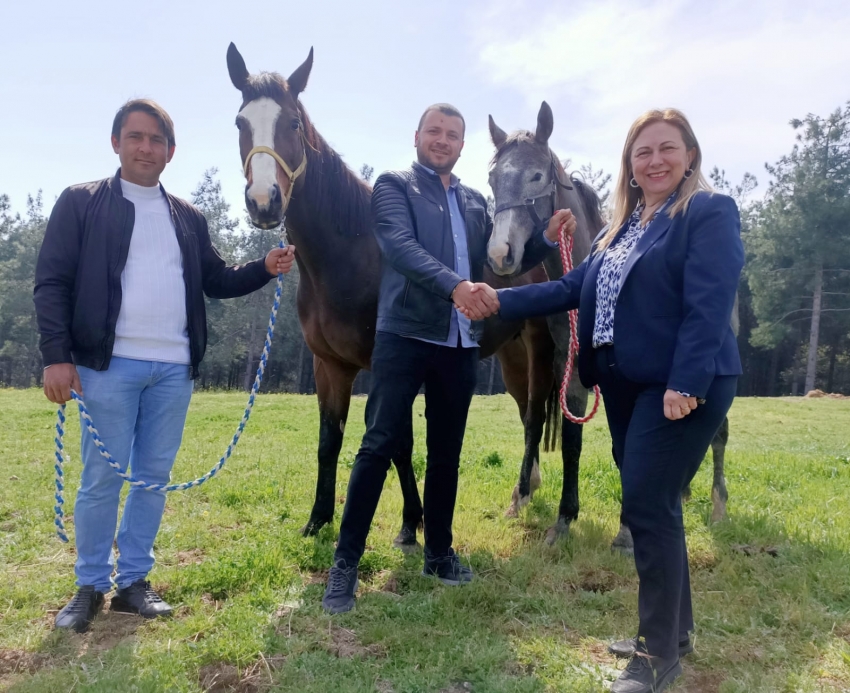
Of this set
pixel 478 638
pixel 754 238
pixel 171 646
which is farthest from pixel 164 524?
pixel 754 238

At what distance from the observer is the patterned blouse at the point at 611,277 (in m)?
2.35

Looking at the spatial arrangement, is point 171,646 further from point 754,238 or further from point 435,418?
point 754,238

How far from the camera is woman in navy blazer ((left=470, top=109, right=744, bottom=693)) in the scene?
2.08m

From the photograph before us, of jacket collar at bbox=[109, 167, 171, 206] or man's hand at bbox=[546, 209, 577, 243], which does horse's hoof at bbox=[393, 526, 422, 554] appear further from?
jacket collar at bbox=[109, 167, 171, 206]

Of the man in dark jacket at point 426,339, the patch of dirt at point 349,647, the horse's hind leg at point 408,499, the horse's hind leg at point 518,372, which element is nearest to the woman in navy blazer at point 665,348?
the man in dark jacket at point 426,339

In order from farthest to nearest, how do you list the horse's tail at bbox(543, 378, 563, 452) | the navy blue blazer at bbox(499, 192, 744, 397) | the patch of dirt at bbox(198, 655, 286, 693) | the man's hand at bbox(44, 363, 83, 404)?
1. the horse's tail at bbox(543, 378, 563, 452)
2. the man's hand at bbox(44, 363, 83, 404)
3. the patch of dirt at bbox(198, 655, 286, 693)
4. the navy blue blazer at bbox(499, 192, 744, 397)

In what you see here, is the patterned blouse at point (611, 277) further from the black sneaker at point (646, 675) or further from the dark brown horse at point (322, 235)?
the dark brown horse at point (322, 235)

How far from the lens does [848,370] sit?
3525 centimetres

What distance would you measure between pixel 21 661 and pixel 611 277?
2.85 m

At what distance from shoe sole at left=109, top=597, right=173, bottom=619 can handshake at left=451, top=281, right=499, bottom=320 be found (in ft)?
6.66

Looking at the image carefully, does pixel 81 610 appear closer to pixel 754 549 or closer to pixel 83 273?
pixel 83 273

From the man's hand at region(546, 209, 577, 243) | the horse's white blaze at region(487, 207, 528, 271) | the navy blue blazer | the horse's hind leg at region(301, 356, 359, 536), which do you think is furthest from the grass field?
the man's hand at region(546, 209, 577, 243)

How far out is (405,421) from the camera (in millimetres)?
3156

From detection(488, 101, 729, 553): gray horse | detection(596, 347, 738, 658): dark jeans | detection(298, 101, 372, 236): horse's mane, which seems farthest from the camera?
detection(298, 101, 372, 236): horse's mane
